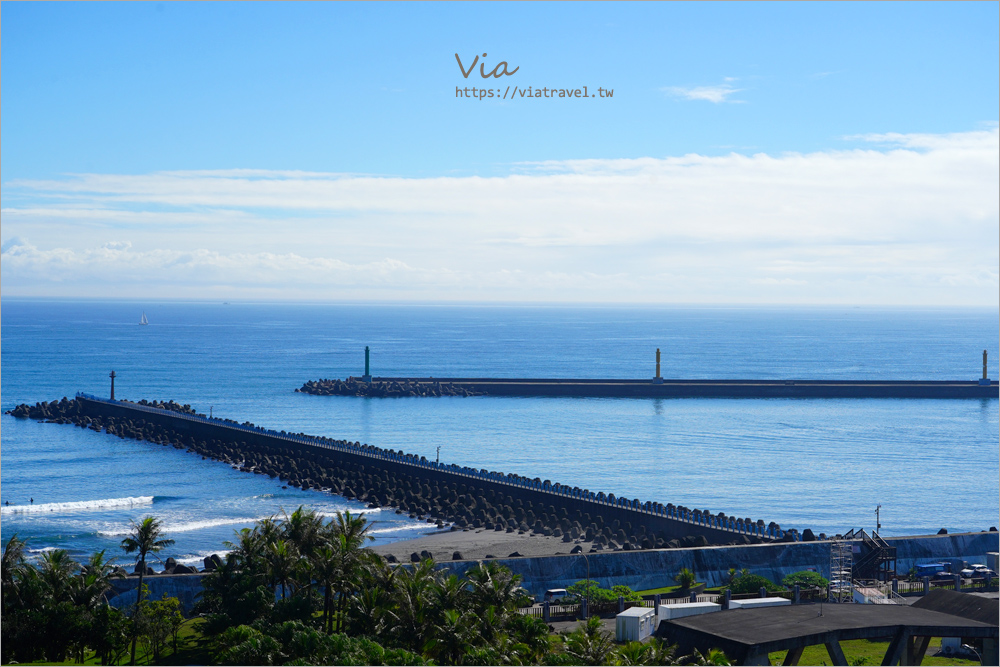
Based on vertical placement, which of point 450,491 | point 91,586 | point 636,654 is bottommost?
point 450,491

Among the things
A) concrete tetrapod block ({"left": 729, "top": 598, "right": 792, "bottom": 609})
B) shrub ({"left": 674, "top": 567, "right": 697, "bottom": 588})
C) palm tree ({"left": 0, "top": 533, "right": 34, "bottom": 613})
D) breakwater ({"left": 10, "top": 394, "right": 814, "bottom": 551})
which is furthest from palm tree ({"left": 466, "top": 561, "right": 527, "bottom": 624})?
breakwater ({"left": 10, "top": 394, "right": 814, "bottom": 551})

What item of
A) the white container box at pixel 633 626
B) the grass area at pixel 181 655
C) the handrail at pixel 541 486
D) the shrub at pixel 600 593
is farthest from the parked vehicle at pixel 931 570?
the grass area at pixel 181 655

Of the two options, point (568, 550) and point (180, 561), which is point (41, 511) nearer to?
point (180, 561)

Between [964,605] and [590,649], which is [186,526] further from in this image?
[964,605]

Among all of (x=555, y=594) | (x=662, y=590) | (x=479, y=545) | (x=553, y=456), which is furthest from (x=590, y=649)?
(x=553, y=456)

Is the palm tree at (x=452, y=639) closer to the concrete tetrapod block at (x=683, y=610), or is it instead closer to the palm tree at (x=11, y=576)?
the concrete tetrapod block at (x=683, y=610)

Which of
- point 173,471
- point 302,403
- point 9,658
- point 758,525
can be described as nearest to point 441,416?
point 302,403

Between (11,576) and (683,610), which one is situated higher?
(11,576)
